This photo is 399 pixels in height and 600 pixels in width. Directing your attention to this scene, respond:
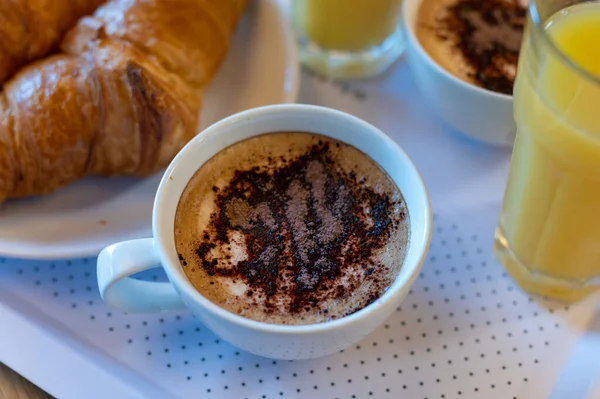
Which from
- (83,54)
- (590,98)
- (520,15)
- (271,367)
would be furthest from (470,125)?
(83,54)

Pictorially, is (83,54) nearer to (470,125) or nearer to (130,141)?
(130,141)

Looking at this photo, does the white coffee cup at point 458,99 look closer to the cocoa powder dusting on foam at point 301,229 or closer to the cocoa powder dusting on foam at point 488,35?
the cocoa powder dusting on foam at point 488,35

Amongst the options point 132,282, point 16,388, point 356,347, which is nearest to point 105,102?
point 132,282

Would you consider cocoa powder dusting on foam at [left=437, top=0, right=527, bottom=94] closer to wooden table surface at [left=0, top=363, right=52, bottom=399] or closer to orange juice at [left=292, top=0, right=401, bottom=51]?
orange juice at [left=292, top=0, right=401, bottom=51]

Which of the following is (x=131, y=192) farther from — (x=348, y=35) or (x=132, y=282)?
(x=348, y=35)

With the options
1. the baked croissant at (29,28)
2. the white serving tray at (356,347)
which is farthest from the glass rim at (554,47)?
the baked croissant at (29,28)

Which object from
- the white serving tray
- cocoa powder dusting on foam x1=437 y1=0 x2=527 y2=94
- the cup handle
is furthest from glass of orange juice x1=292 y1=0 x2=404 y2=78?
the cup handle

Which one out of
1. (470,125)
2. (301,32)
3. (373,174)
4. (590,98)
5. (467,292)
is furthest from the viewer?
(301,32)

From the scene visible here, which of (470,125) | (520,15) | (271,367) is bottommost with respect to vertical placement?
(271,367)
